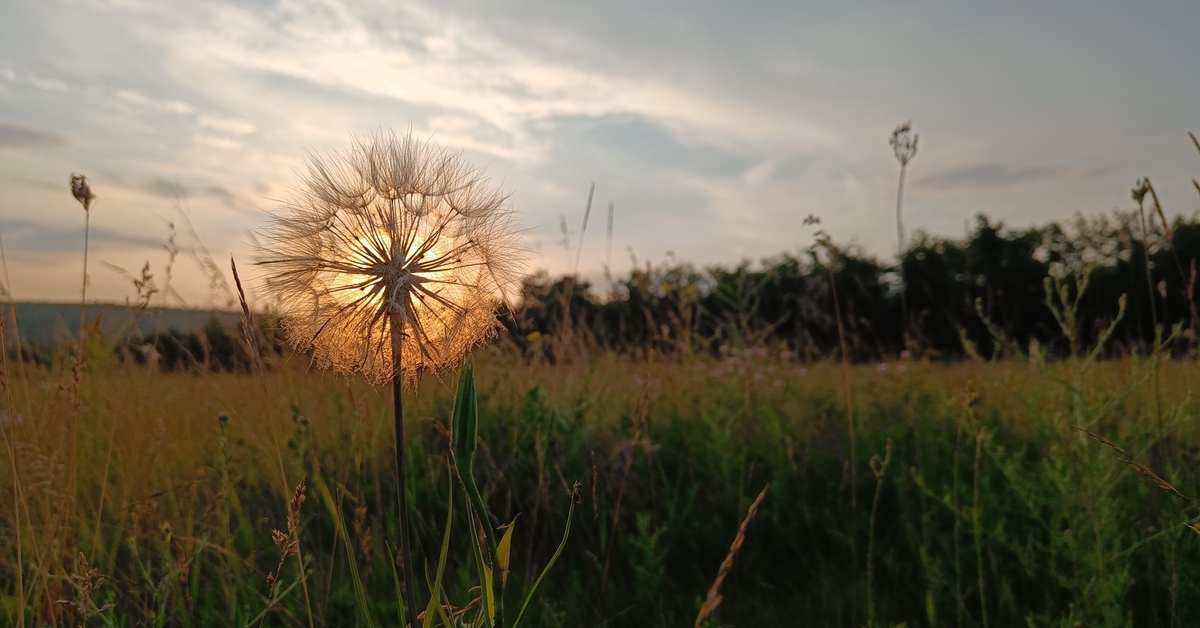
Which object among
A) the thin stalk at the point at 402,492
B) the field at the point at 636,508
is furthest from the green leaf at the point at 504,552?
the field at the point at 636,508

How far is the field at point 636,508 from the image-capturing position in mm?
2203

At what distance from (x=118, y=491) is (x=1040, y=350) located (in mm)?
3720

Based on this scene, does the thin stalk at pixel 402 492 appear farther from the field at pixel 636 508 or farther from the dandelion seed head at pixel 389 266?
the field at pixel 636 508

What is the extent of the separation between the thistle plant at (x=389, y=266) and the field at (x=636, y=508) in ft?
1.38

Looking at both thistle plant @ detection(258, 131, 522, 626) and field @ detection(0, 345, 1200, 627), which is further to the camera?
field @ detection(0, 345, 1200, 627)

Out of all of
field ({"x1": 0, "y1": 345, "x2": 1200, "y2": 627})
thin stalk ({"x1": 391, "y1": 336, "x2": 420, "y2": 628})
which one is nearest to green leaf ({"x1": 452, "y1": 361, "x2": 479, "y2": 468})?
thin stalk ({"x1": 391, "y1": 336, "x2": 420, "y2": 628})

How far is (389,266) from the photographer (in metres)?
1.39

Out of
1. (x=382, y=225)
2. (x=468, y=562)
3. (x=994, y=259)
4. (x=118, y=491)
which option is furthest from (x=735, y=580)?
(x=994, y=259)

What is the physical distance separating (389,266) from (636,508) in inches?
79.8

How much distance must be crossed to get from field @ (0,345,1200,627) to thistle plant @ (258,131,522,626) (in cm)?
42

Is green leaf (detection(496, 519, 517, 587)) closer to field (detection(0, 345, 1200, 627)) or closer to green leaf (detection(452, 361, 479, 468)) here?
green leaf (detection(452, 361, 479, 468))

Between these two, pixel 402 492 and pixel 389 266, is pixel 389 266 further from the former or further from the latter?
pixel 402 492

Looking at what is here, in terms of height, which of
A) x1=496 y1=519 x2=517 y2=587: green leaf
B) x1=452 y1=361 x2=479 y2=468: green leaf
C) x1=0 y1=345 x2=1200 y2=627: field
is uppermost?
x1=452 y1=361 x2=479 y2=468: green leaf

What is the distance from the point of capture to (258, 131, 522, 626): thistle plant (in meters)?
1.37
